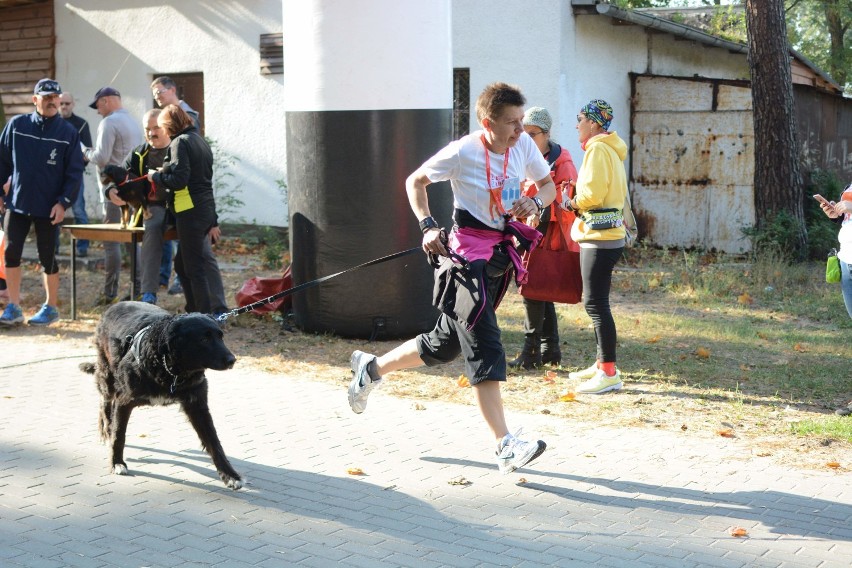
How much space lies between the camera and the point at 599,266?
7055mm

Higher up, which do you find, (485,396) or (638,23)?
(638,23)

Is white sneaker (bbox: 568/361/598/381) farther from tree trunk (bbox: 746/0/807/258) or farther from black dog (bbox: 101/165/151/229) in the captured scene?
tree trunk (bbox: 746/0/807/258)

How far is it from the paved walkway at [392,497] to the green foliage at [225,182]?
31.9 feet

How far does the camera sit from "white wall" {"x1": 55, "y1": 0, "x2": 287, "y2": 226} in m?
16.1

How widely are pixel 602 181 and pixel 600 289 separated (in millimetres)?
753

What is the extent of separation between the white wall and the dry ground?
5.94 m

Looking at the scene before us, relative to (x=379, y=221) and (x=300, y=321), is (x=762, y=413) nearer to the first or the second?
(x=379, y=221)

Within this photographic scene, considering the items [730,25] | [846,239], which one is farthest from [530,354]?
[730,25]

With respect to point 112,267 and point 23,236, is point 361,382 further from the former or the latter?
point 112,267

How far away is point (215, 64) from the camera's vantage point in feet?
54.0

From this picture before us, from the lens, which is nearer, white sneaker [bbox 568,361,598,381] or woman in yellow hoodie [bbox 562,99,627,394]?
woman in yellow hoodie [bbox 562,99,627,394]

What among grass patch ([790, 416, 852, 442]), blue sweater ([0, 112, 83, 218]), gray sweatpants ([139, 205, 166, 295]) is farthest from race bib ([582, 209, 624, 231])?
blue sweater ([0, 112, 83, 218])

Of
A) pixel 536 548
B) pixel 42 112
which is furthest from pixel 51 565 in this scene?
pixel 42 112

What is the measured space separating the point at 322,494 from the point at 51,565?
1383 mm
